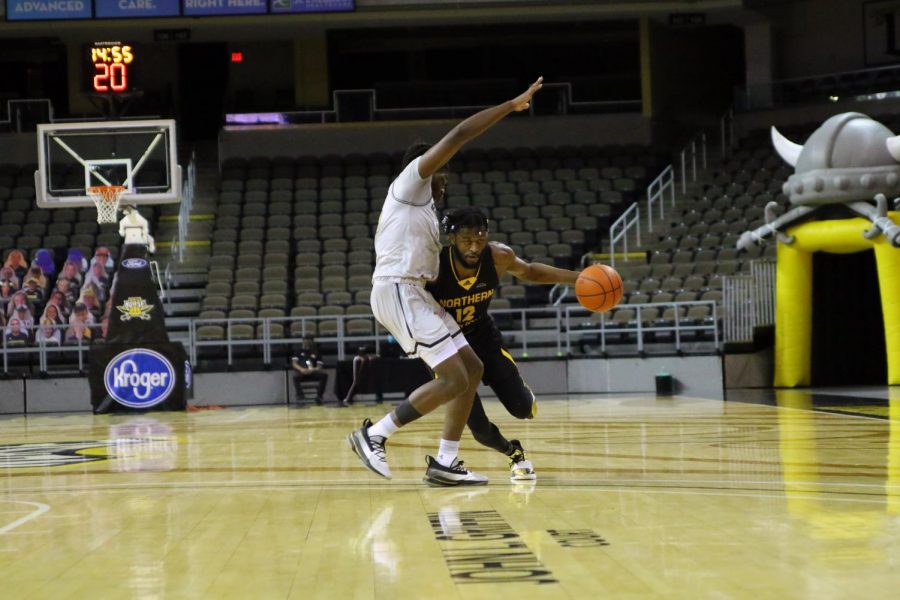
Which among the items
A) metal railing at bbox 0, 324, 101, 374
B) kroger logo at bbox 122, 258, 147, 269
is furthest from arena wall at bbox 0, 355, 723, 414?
kroger logo at bbox 122, 258, 147, 269

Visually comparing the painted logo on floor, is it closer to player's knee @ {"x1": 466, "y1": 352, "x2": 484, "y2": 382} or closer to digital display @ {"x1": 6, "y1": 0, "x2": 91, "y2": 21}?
player's knee @ {"x1": 466, "y1": 352, "x2": 484, "y2": 382}

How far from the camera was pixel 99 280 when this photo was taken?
844 inches

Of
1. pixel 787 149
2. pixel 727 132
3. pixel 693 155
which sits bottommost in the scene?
pixel 787 149

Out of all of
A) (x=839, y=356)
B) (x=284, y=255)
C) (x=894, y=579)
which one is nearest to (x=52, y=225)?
(x=284, y=255)

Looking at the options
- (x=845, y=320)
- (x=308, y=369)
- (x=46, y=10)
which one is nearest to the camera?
(x=308, y=369)

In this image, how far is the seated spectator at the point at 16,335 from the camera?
1986cm

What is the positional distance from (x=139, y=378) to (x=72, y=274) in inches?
193

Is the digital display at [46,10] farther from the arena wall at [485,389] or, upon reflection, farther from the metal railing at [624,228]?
the metal railing at [624,228]

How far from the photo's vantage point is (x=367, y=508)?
229 inches

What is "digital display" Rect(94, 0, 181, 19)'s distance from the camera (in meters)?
24.0

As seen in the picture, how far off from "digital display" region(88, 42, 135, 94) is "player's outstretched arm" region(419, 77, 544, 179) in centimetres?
1943

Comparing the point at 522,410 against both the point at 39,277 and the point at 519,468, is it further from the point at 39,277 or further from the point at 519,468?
the point at 39,277

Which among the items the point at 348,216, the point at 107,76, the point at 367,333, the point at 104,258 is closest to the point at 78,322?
the point at 104,258

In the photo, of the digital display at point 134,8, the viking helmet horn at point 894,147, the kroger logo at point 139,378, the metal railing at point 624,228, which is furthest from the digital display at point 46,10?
the viking helmet horn at point 894,147
